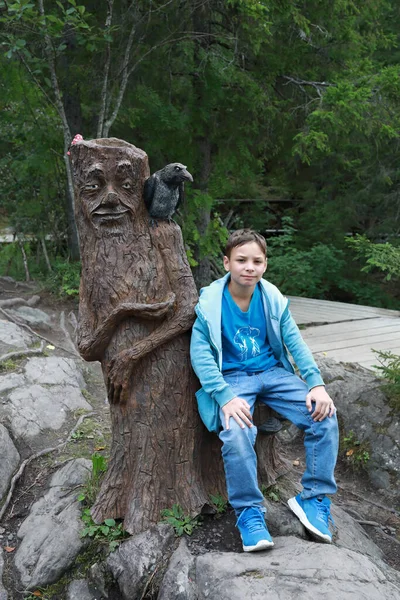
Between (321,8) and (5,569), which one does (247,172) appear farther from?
(5,569)

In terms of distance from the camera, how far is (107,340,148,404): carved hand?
303cm

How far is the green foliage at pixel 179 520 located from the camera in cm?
294

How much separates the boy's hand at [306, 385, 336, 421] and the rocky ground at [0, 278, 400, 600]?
1.92ft

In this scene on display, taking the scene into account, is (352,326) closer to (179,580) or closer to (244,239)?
(244,239)

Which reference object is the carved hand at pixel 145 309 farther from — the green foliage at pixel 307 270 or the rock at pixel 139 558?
the green foliage at pixel 307 270

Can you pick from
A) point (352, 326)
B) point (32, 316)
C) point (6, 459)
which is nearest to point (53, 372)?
point (6, 459)

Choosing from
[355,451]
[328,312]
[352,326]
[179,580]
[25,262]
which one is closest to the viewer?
[179,580]

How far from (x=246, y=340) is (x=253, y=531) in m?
0.90

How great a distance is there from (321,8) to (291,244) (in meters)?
6.15

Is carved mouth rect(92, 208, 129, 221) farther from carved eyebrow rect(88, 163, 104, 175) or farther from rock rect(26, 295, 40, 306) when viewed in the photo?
rock rect(26, 295, 40, 306)

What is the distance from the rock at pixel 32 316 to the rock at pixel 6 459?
8.89ft

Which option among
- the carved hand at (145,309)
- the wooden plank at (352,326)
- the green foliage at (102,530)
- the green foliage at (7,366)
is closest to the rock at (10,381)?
the green foliage at (7,366)

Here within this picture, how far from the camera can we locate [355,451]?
4539 millimetres

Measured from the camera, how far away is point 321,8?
24.7 ft
